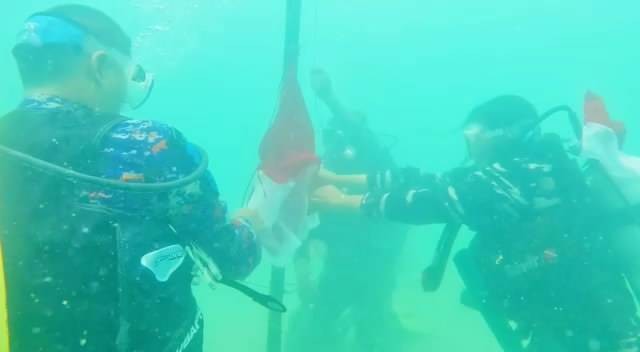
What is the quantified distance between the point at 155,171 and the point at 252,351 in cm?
1269

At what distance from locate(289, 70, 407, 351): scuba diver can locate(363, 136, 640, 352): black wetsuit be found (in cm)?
377

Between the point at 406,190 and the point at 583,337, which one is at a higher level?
the point at 406,190

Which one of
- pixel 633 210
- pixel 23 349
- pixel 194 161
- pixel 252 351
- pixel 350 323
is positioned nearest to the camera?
pixel 23 349

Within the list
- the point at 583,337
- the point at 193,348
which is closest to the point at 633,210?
the point at 583,337

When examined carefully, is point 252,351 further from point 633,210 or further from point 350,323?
point 633,210

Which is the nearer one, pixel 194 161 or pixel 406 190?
pixel 194 161

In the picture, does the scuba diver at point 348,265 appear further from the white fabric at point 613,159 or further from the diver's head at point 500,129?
the white fabric at point 613,159

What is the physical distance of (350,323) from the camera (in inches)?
417

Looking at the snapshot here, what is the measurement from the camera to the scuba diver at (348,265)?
855cm

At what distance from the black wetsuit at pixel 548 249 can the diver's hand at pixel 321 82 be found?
3.56m

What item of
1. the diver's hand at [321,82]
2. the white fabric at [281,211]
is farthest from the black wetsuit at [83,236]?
the diver's hand at [321,82]

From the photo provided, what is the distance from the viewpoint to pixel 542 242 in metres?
4.55

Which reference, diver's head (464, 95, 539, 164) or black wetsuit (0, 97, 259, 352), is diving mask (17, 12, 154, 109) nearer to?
black wetsuit (0, 97, 259, 352)

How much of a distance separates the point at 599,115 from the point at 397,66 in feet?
259
